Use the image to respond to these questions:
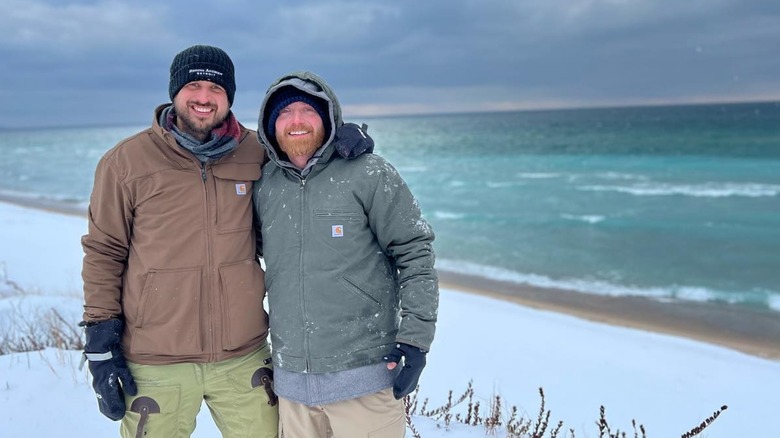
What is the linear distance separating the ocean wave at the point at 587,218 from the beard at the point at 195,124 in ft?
54.3

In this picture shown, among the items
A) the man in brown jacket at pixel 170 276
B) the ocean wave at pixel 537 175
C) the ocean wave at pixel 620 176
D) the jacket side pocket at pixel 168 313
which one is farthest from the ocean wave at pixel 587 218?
the jacket side pocket at pixel 168 313

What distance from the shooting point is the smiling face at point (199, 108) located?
108 inches

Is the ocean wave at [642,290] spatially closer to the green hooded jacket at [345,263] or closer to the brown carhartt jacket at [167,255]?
the green hooded jacket at [345,263]

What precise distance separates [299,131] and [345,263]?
0.61 metres

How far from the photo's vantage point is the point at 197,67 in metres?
2.81

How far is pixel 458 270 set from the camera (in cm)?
1323

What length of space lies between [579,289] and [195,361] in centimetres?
992

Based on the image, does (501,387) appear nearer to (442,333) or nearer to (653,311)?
(442,333)

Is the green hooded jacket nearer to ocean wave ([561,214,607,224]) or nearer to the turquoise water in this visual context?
the turquoise water

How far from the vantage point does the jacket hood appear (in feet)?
8.75

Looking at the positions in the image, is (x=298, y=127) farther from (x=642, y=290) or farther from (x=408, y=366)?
(x=642, y=290)

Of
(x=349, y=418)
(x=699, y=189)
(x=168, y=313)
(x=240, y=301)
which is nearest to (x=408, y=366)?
(x=349, y=418)

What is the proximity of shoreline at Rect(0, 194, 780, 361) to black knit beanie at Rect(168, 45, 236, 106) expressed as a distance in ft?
26.6

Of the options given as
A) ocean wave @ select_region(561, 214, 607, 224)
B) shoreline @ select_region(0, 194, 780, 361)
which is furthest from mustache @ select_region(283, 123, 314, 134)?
ocean wave @ select_region(561, 214, 607, 224)
